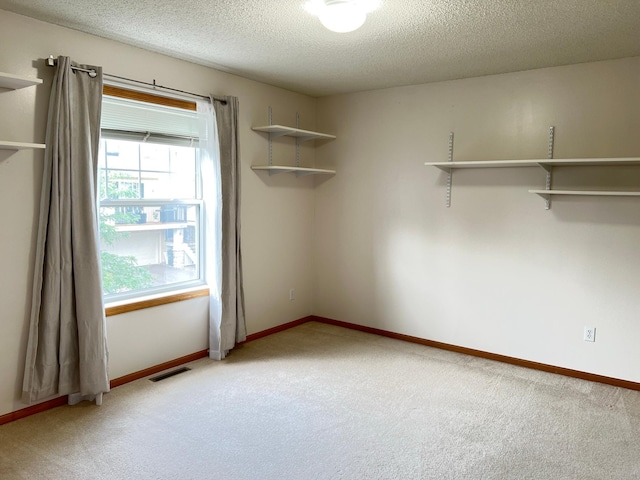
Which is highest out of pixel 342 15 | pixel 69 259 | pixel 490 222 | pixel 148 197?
pixel 342 15

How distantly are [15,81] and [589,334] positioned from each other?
407cm

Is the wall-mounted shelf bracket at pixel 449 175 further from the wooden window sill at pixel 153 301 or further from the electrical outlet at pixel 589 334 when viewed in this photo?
the wooden window sill at pixel 153 301

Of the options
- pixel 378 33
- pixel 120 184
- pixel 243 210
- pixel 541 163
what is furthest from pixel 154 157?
pixel 541 163

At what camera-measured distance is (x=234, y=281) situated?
4047mm

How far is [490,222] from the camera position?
403cm

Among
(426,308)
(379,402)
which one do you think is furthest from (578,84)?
(379,402)

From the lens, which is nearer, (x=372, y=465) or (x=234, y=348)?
(x=372, y=465)

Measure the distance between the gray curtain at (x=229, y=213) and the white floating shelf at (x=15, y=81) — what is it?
144 centimetres

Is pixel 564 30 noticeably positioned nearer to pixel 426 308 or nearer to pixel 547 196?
pixel 547 196

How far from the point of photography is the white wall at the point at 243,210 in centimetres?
280

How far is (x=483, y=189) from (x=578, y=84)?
3.33 ft

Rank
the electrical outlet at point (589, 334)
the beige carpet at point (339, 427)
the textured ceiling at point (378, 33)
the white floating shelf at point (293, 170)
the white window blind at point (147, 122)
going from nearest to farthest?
the beige carpet at point (339, 427) → the textured ceiling at point (378, 33) → the white window blind at point (147, 122) → the electrical outlet at point (589, 334) → the white floating shelf at point (293, 170)

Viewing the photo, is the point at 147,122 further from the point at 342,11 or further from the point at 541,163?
the point at 541,163

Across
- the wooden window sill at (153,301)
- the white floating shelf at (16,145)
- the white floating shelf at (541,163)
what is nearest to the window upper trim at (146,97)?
the white floating shelf at (16,145)
